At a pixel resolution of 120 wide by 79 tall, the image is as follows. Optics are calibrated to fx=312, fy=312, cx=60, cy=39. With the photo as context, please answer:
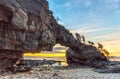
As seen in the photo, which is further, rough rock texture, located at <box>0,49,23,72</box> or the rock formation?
rough rock texture, located at <box>0,49,23,72</box>

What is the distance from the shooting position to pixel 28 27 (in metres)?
63.8

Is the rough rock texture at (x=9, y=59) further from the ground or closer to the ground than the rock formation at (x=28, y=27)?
closer to the ground

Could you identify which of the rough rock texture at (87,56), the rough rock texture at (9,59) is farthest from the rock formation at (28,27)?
the rough rock texture at (87,56)

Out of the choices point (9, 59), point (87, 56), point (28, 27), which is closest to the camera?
point (28, 27)

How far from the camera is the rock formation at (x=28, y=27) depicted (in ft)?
191

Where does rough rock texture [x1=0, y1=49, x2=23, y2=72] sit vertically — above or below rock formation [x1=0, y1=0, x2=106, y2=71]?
below

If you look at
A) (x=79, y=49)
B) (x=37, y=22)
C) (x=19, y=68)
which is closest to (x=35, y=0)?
(x=37, y=22)

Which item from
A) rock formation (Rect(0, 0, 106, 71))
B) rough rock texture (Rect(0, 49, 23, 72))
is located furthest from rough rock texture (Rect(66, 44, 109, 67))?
rough rock texture (Rect(0, 49, 23, 72))

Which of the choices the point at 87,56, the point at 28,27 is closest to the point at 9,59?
the point at 28,27

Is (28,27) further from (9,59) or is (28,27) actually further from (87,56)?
(87,56)

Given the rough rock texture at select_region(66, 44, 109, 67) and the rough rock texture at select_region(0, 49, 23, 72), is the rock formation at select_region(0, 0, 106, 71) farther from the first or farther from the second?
the rough rock texture at select_region(66, 44, 109, 67)

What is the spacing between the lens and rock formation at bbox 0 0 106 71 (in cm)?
5819

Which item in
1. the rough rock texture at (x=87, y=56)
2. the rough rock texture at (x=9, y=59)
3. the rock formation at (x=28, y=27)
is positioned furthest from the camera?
the rough rock texture at (x=87, y=56)

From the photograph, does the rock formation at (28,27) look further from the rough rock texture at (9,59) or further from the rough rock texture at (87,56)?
the rough rock texture at (87,56)
